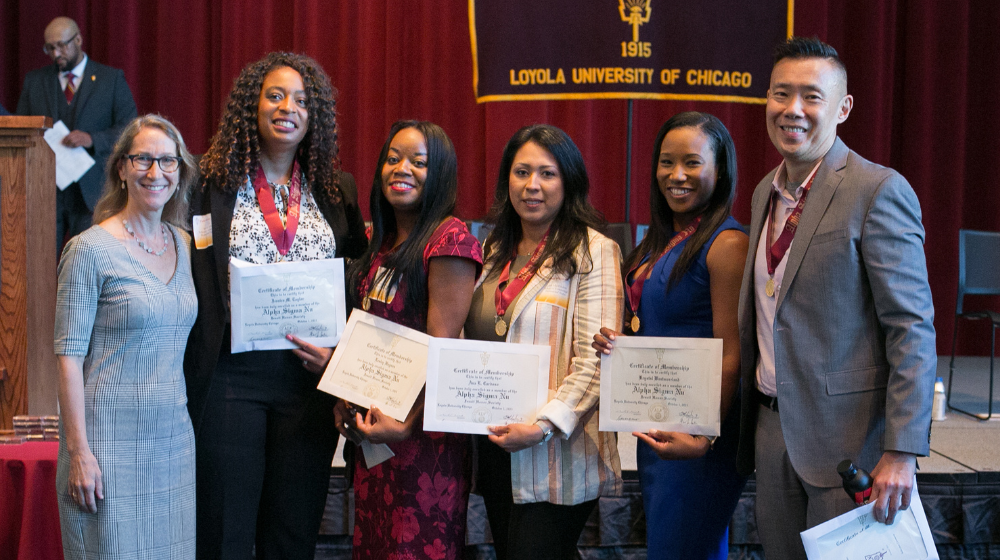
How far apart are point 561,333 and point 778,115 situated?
2.52ft

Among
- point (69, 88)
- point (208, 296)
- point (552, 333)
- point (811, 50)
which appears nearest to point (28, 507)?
point (208, 296)

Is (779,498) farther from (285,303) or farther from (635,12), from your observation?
(635,12)

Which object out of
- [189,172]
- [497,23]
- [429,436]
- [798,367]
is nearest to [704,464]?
[798,367]

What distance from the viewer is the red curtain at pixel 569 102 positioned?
20.6 ft

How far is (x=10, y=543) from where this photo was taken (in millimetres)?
2678

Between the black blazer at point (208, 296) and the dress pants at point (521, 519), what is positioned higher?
the black blazer at point (208, 296)

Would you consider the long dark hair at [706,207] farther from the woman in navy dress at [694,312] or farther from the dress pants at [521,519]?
the dress pants at [521,519]

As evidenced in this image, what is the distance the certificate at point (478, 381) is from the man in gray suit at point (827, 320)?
1.77ft

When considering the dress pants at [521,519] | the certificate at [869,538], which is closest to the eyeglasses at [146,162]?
the dress pants at [521,519]

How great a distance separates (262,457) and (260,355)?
0.94ft

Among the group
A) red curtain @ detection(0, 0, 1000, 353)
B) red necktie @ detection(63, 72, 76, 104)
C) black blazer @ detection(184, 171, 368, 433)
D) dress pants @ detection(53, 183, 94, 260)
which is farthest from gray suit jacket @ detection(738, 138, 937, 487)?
red necktie @ detection(63, 72, 76, 104)

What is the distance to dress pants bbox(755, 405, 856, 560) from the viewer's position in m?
1.88

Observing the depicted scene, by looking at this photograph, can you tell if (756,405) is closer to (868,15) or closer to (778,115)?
(778,115)

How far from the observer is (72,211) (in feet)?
17.5
